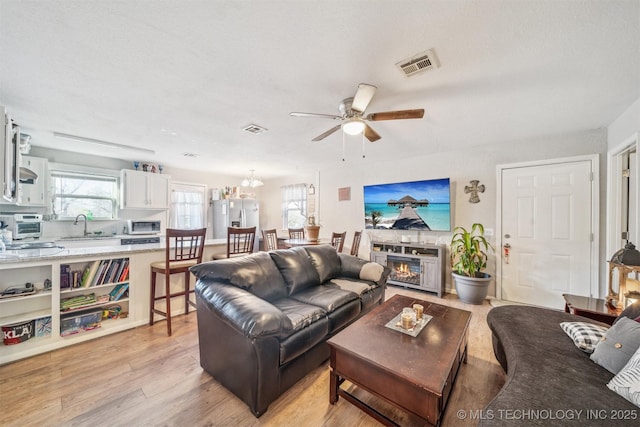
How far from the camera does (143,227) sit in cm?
479

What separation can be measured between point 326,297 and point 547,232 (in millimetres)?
3335

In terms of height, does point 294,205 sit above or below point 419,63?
below

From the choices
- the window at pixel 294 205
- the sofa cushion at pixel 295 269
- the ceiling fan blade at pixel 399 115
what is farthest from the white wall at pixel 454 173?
the sofa cushion at pixel 295 269

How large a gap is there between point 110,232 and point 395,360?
562 centimetres

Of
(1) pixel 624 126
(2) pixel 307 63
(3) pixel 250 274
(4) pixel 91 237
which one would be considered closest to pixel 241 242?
(3) pixel 250 274

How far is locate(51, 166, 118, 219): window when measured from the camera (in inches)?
165

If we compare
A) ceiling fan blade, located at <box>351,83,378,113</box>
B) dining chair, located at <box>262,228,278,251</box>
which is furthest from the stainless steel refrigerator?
ceiling fan blade, located at <box>351,83,378,113</box>

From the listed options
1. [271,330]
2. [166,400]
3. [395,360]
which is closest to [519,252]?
[395,360]

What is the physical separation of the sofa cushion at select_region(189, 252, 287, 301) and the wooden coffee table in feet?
2.76

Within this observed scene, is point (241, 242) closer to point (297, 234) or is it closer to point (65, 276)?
point (65, 276)

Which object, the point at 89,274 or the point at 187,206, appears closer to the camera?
the point at 89,274

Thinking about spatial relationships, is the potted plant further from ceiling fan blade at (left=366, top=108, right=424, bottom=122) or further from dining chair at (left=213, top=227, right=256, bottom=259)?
dining chair at (left=213, top=227, right=256, bottom=259)

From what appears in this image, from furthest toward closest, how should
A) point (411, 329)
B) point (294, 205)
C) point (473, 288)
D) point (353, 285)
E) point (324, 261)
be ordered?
point (294, 205) → point (473, 288) → point (324, 261) → point (353, 285) → point (411, 329)

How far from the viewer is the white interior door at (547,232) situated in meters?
3.11
